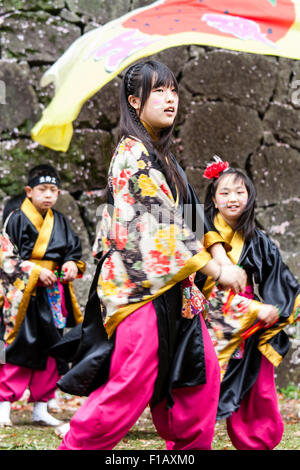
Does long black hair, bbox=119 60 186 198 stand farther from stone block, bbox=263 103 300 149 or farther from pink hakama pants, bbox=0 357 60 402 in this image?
stone block, bbox=263 103 300 149

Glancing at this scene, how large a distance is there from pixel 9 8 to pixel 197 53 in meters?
1.65

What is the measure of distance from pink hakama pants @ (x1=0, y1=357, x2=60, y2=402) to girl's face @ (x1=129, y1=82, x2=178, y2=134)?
227 cm

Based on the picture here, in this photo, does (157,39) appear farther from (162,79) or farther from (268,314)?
(268,314)

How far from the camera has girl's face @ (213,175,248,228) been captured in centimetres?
343

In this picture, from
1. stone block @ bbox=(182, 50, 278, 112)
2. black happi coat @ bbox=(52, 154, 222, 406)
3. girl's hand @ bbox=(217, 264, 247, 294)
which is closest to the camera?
girl's hand @ bbox=(217, 264, 247, 294)

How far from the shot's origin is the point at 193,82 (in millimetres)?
5523

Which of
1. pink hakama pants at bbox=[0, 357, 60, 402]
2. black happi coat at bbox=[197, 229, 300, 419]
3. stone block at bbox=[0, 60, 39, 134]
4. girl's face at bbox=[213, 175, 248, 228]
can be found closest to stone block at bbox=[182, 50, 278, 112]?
stone block at bbox=[0, 60, 39, 134]

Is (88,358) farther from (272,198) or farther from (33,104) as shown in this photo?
(272,198)

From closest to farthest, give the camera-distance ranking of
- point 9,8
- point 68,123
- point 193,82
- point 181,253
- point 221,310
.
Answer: point 181,253 → point 221,310 → point 68,123 → point 9,8 → point 193,82

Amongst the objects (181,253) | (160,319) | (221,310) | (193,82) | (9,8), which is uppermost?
(9,8)

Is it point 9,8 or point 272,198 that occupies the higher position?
point 9,8

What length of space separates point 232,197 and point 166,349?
4.54ft

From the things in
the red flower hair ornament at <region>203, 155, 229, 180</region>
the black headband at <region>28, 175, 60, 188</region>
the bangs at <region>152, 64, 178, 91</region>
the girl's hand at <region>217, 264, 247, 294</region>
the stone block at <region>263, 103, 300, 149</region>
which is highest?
the bangs at <region>152, 64, 178, 91</region>
